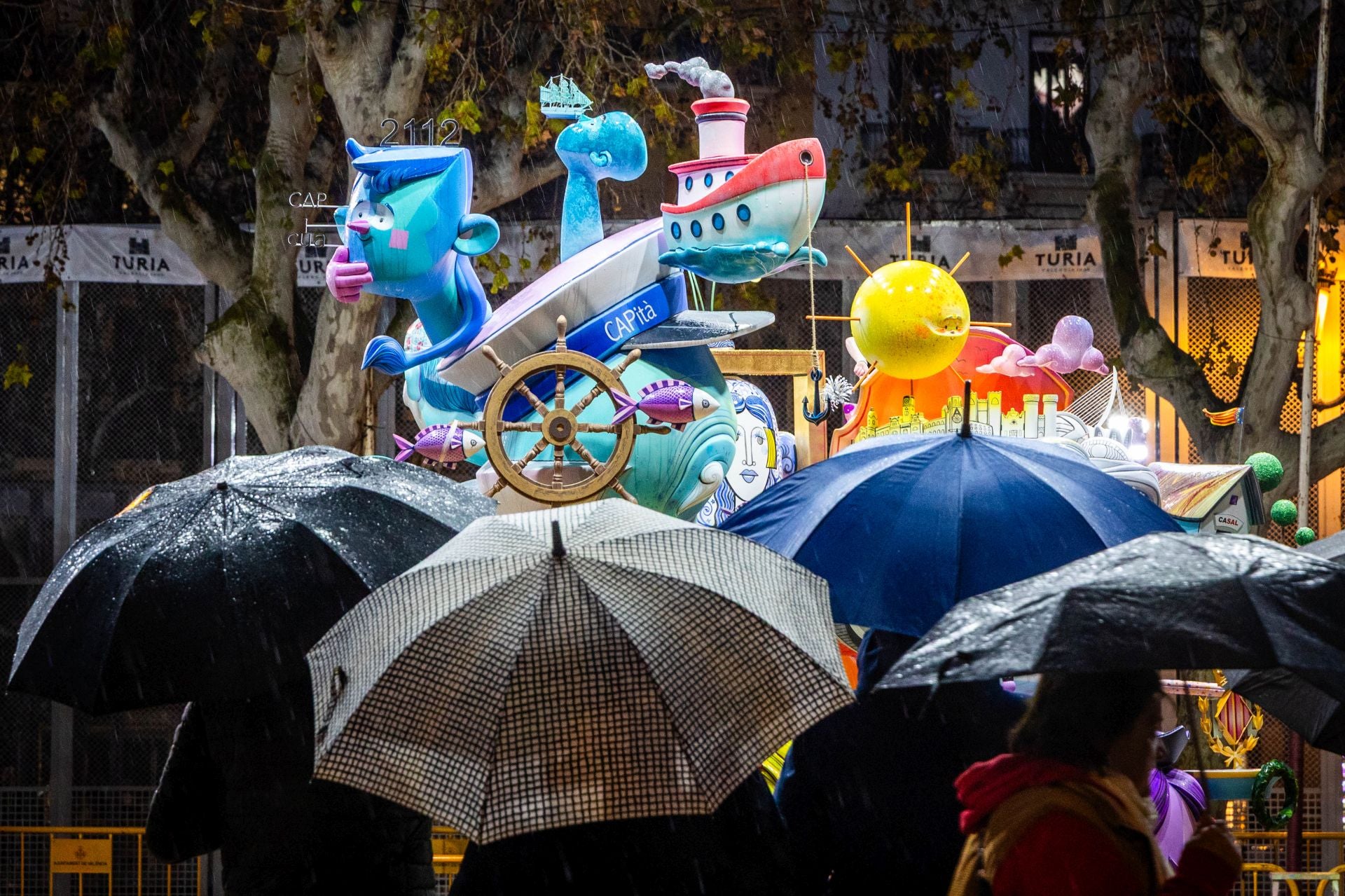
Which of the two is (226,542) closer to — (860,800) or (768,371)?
(860,800)

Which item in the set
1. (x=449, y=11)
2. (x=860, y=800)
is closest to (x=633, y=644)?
(x=860, y=800)

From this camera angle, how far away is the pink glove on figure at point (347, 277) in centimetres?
754

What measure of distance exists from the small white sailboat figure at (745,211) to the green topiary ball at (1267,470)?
3513 mm

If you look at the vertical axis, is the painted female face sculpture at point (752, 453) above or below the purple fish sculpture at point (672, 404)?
below

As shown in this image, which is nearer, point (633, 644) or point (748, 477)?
point (633, 644)

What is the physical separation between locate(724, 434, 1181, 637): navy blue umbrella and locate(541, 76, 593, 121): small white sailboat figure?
3.67 metres

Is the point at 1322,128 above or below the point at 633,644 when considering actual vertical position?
above

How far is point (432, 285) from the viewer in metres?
7.61

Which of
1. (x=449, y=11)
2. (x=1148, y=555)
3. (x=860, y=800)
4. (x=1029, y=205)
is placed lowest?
(x=860, y=800)

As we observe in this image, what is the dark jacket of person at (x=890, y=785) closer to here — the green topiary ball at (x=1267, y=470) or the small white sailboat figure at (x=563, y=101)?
the small white sailboat figure at (x=563, y=101)

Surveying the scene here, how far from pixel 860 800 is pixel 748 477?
16.3ft

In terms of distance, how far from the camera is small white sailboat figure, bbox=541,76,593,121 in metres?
7.75

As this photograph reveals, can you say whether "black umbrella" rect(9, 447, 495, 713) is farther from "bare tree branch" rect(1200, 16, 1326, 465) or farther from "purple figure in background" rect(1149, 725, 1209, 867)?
"bare tree branch" rect(1200, 16, 1326, 465)

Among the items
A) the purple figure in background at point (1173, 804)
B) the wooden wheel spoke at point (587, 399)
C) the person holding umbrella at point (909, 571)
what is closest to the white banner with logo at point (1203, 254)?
the wooden wheel spoke at point (587, 399)
